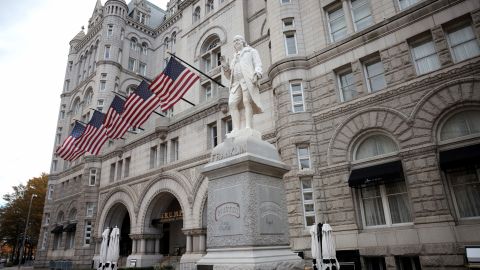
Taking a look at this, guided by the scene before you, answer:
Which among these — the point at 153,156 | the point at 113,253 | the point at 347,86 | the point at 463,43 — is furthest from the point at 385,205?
the point at 153,156

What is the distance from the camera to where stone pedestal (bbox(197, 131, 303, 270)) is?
6.67 meters

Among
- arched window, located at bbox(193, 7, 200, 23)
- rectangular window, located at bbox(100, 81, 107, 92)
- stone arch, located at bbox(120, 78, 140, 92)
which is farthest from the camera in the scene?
stone arch, located at bbox(120, 78, 140, 92)

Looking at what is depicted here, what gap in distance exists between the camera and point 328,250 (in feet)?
43.3

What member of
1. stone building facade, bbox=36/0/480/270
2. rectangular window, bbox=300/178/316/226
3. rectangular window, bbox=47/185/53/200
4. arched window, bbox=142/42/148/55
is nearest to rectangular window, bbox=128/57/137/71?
arched window, bbox=142/42/148/55

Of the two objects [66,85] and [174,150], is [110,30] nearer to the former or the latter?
[66,85]

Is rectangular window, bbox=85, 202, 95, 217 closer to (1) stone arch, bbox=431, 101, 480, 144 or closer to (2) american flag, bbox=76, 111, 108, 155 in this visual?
(2) american flag, bbox=76, 111, 108, 155

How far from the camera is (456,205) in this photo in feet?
42.5

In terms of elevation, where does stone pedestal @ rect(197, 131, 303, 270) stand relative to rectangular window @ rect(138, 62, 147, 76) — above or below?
below

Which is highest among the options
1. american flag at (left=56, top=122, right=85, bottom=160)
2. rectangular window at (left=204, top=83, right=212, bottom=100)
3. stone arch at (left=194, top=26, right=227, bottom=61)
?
stone arch at (left=194, top=26, right=227, bottom=61)

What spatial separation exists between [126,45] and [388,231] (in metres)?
38.0

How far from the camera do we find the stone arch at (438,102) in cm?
1301

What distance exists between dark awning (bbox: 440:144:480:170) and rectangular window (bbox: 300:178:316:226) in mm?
5941

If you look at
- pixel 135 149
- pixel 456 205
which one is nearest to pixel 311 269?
pixel 456 205

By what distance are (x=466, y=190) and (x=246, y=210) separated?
10647 mm
